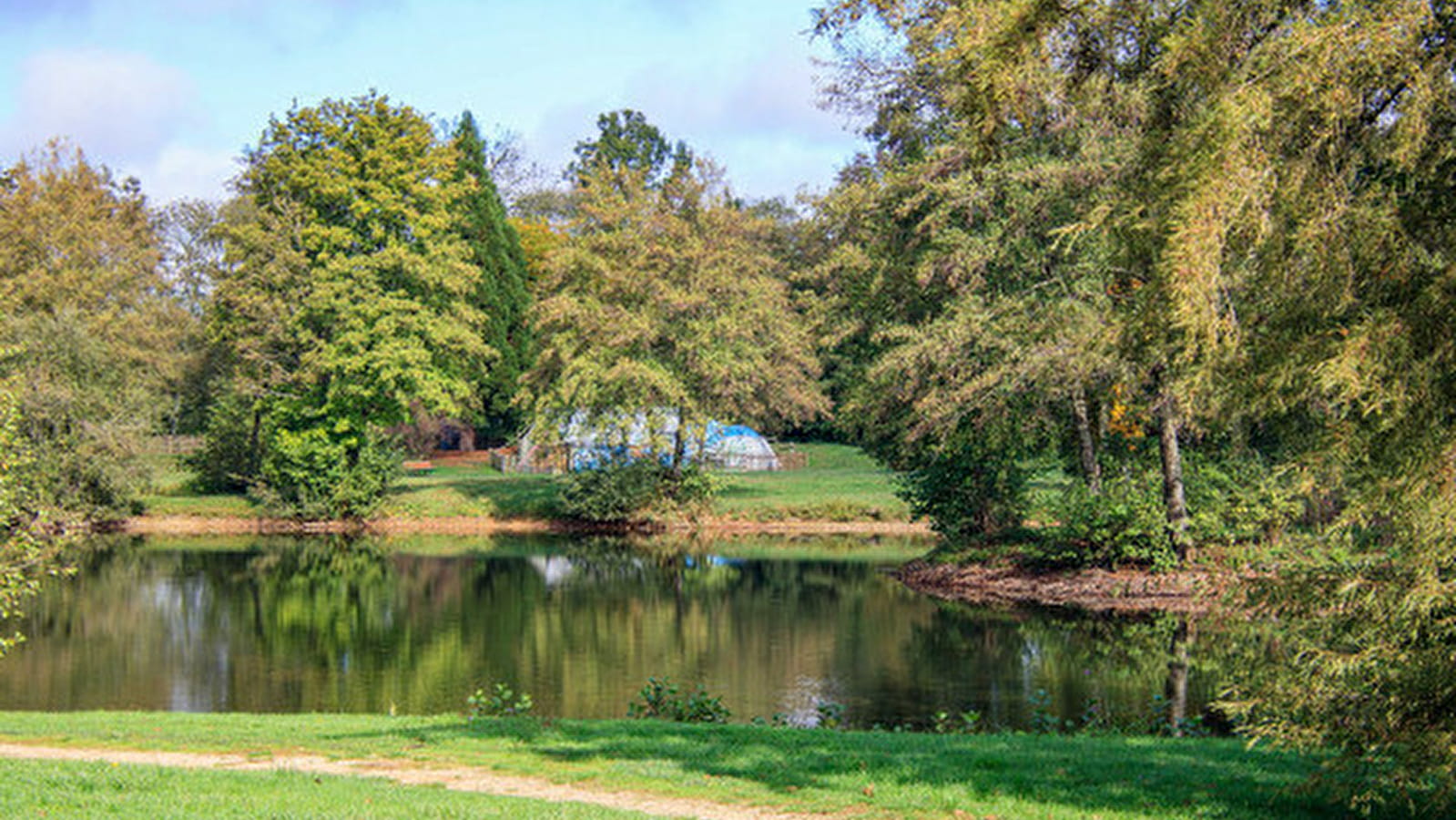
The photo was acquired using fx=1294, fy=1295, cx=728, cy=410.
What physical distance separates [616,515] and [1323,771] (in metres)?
34.4

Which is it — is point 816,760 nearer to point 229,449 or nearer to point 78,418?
point 78,418

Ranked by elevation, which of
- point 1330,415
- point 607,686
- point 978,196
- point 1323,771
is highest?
point 978,196

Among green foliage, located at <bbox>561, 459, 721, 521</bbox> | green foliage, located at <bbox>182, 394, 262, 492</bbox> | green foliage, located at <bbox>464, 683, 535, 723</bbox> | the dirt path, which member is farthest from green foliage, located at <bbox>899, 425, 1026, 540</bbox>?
green foliage, located at <bbox>182, 394, 262, 492</bbox>

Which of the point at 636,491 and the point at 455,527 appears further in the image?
the point at 455,527

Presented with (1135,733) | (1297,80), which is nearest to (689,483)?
(1135,733)

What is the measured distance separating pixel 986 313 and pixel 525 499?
910 inches

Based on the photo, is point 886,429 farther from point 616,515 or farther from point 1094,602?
point 616,515

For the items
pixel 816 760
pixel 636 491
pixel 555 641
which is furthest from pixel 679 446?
pixel 816 760

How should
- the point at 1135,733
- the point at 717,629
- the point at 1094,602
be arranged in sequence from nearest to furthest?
the point at 1135,733 → the point at 717,629 → the point at 1094,602

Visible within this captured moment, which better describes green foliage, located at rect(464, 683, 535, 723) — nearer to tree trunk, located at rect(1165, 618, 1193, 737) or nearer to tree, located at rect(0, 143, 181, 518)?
tree trunk, located at rect(1165, 618, 1193, 737)

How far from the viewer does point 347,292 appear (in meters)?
41.2

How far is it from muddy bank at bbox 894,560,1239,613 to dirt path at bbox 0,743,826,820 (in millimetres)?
16254

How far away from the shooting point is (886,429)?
94.9ft

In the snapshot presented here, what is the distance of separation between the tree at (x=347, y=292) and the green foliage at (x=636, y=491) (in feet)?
16.4
